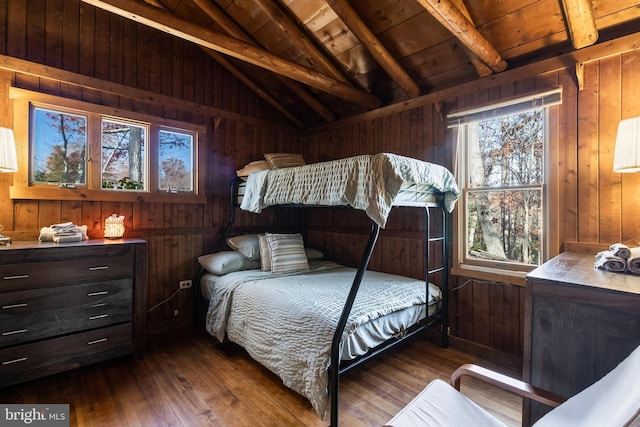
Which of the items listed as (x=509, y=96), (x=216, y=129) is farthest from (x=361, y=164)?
(x=216, y=129)

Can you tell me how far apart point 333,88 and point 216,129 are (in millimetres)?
1485

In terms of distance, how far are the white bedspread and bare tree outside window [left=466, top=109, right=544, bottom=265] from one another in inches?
12.2

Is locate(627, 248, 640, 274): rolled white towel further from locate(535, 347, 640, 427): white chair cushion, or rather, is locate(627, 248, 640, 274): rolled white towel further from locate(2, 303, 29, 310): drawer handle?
locate(2, 303, 29, 310): drawer handle

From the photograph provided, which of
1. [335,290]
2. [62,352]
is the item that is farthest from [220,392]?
[62,352]

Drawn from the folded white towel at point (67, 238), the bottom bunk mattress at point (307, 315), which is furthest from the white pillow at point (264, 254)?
the folded white towel at point (67, 238)

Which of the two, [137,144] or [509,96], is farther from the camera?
[137,144]

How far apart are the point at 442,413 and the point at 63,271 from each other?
2.60m

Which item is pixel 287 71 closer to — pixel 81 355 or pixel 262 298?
pixel 262 298

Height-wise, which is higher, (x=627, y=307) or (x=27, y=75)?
(x=27, y=75)

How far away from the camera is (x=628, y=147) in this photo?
1721 millimetres

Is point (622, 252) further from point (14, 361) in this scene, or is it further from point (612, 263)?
point (14, 361)

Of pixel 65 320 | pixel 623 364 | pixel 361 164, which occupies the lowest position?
pixel 65 320

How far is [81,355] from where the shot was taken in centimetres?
223

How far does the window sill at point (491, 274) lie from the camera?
2414mm
